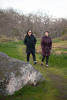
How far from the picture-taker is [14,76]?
3930mm

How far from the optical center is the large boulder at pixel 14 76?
3.74m

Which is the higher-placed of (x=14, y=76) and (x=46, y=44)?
(x=46, y=44)

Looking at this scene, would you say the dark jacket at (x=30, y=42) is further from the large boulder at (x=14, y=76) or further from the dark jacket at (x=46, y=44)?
the large boulder at (x=14, y=76)

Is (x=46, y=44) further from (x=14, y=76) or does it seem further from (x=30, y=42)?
(x=14, y=76)

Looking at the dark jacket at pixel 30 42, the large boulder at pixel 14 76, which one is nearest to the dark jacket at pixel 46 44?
the dark jacket at pixel 30 42

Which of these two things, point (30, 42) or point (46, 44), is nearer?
point (46, 44)

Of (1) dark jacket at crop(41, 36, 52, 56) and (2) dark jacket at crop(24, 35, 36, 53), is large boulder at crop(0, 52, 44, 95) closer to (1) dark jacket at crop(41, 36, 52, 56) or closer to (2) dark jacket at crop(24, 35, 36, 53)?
(1) dark jacket at crop(41, 36, 52, 56)

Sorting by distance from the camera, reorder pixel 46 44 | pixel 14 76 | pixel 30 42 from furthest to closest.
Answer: pixel 30 42
pixel 46 44
pixel 14 76

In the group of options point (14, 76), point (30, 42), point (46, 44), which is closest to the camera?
point (14, 76)

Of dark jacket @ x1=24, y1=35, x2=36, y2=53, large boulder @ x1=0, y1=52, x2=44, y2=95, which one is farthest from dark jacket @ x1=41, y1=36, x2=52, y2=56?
large boulder @ x1=0, y1=52, x2=44, y2=95

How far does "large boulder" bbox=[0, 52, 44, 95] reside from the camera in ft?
12.3

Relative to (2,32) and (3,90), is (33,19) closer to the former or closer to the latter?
(2,32)

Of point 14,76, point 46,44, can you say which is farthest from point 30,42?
point 14,76

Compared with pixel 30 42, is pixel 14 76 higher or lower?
lower
